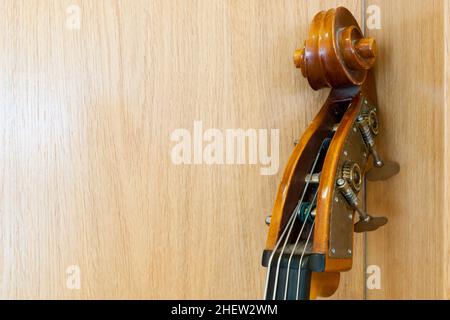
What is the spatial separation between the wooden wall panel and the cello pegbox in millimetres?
71

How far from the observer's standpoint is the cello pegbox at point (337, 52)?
0.92 metres

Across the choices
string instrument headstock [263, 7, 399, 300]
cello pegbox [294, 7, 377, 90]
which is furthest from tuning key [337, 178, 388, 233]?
cello pegbox [294, 7, 377, 90]

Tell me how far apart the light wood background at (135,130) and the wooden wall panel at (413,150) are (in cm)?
15

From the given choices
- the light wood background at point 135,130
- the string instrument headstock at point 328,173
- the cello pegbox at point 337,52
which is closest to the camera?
the string instrument headstock at point 328,173

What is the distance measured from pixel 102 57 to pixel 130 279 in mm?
481

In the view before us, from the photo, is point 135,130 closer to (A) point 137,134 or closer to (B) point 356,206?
(A) point 137,134

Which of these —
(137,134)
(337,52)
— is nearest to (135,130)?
(137,134)

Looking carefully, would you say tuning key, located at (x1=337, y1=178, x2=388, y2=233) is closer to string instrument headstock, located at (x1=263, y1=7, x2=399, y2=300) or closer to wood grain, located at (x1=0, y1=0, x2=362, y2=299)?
string instrument headstock, located at (x1=263, y1=7, x2=399, y2=300)

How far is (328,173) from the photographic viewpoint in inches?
32.5

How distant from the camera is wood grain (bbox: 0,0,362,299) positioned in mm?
1123

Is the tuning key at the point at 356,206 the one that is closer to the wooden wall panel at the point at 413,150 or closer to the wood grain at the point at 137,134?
the wooden wall panel at the point at 413,150

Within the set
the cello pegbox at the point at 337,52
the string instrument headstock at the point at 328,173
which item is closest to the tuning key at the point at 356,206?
the string instrument headstock at the point at 328,173
